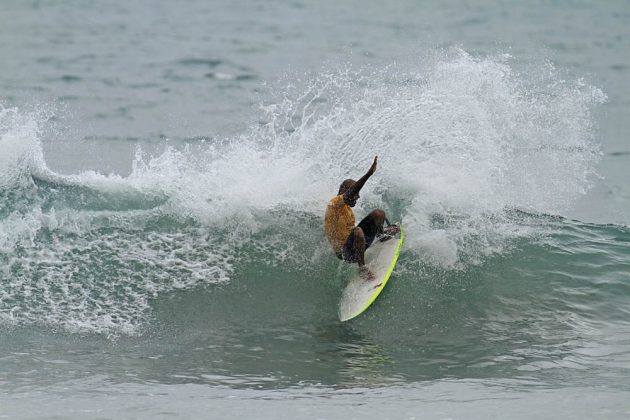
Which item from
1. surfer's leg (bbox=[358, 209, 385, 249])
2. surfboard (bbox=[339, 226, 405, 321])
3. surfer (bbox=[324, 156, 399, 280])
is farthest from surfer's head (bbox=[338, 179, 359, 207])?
surfboard (bbox=[339, 226, 405, 321])

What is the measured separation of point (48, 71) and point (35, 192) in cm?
1669

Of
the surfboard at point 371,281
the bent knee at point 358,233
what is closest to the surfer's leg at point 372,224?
the surfboard at point 371,281

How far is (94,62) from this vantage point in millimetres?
29906

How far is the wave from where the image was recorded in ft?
35.2

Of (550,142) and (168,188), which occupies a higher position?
(550,142)

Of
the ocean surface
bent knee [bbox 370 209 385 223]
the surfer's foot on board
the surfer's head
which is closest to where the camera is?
the ocean surface

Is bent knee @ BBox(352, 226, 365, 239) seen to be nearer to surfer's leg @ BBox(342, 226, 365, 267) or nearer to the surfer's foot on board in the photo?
surfer's leg @ BBox(342, 226, 365, 267)

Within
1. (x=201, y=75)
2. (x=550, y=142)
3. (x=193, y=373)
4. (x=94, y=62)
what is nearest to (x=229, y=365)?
(x=193, y=373)

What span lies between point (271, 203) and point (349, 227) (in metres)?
1.96

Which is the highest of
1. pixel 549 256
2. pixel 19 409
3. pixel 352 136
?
pixel 352 136

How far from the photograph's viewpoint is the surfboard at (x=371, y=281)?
9.80 meters

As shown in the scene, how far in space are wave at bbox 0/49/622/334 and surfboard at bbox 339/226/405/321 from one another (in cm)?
45

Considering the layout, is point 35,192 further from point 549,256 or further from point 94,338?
point 549,256

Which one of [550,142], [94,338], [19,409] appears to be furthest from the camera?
[550,142]
